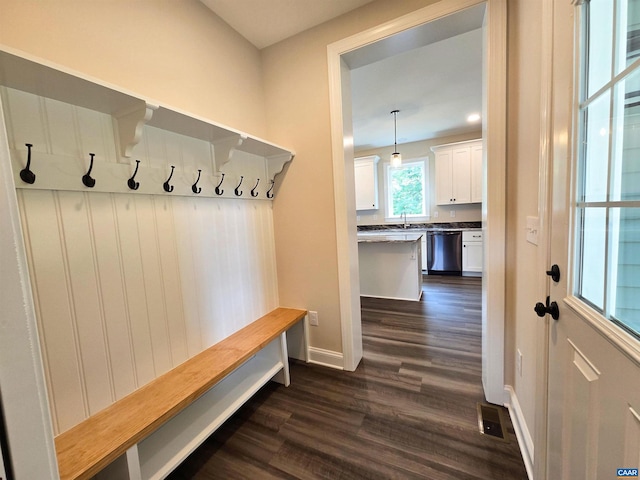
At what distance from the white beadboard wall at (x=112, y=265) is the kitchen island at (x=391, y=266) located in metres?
2.40

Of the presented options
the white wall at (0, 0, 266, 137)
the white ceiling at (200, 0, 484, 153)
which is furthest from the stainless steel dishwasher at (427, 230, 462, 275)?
the white wall at (0, 0, 266, 137)

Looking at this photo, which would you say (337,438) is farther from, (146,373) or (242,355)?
(146,373)

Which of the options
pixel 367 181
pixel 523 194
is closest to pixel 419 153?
pixel 367 181

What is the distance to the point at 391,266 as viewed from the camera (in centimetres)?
368

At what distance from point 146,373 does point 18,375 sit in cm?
103

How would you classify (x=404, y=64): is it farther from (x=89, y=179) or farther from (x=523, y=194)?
(x=89, y=179)

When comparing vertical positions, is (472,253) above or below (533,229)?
below

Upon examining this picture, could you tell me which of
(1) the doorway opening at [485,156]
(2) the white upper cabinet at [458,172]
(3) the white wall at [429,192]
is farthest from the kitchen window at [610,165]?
(3) the white wall at [429,192]

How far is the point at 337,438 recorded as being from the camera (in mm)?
1462

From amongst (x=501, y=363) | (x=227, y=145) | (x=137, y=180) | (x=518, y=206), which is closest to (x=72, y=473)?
(x=137, y=180)

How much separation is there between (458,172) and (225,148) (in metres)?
4.63

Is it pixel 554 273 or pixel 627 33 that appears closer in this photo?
pixel 627 33

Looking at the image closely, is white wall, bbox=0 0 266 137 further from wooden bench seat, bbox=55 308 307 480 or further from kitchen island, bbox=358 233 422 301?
kitchen island, bbox=358 233 422 301

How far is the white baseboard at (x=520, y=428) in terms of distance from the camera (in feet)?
4.01
